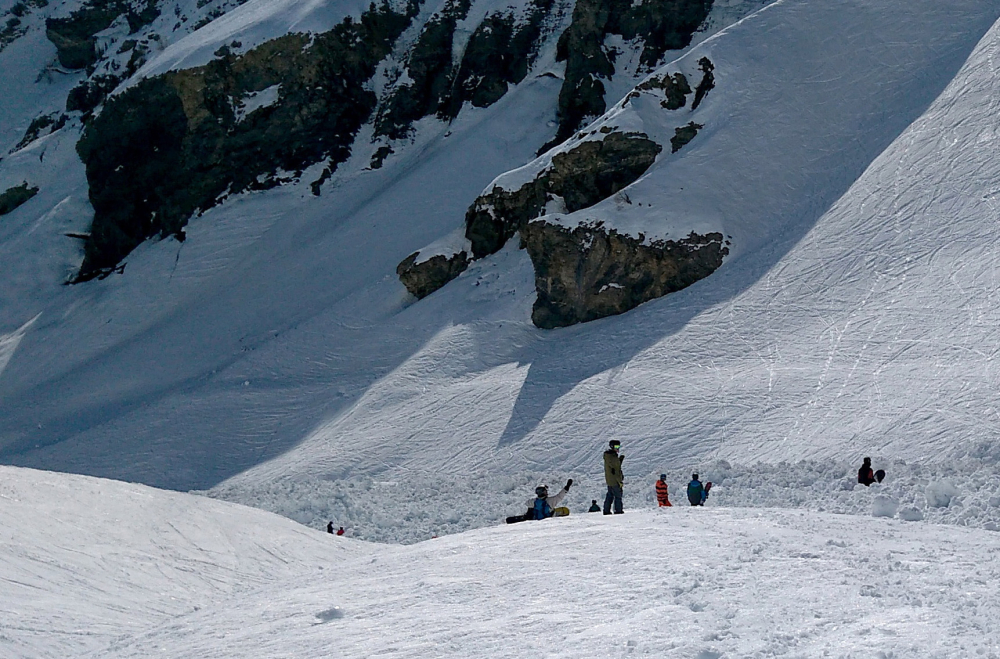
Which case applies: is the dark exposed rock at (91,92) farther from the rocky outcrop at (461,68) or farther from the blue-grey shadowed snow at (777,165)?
the blue-grey shadowed snow at (777,165)

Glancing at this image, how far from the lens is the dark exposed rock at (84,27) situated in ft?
219

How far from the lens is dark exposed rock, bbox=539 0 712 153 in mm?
45062

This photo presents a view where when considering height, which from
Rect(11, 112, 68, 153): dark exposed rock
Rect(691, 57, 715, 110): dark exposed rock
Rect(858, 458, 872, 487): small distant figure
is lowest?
Rect(858, 458, 872, 487): small distant figure

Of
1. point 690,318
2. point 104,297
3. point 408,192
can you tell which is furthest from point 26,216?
point 690,318

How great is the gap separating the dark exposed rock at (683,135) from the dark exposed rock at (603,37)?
9.66 meters

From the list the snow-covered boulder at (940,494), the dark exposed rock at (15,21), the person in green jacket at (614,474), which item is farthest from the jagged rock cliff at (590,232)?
the dark exposed rock at (15,21)

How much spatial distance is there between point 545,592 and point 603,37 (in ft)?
136

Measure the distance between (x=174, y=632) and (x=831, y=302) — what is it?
2147cm

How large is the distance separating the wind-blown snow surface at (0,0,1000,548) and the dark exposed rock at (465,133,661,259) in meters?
1.81

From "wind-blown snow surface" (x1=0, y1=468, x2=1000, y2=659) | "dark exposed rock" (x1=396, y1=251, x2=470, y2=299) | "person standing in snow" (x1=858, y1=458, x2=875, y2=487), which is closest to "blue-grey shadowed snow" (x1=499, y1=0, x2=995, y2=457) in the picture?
"dark exposed rock" (x1=396, y1=251, x2=470, y2=299)

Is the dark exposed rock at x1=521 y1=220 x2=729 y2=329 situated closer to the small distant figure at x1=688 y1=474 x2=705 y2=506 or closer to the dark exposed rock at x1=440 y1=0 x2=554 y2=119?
the small distant figure at x1=688 y1=474 x2=705 y2=506

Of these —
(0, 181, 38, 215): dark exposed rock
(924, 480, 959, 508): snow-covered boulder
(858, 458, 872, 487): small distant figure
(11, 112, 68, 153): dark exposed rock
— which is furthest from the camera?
(11, 112, 68, 153): dark exposed rock

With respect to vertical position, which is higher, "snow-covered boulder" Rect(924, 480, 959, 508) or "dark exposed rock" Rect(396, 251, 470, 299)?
"dark exposed rock" Rect(396, 251, 470, 299)

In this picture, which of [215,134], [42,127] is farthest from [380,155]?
[42,127]
